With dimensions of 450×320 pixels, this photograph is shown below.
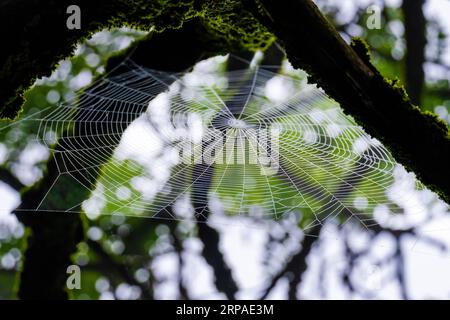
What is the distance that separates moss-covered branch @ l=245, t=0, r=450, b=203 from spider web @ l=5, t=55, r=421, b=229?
5.84 ft

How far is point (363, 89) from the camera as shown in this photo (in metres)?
1.94

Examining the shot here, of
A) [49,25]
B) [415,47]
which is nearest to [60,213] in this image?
[49,25]

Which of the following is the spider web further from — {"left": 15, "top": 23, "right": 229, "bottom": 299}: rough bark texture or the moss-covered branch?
the moss-covered branch

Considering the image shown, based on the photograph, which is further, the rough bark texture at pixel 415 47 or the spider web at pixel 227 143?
the rough bark texture at pixel 415 47

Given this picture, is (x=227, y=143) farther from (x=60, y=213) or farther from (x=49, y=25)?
(x=49, y=25)

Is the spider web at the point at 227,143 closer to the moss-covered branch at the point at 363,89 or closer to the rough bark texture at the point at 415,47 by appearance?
the rough bark texture at the point at 415,47

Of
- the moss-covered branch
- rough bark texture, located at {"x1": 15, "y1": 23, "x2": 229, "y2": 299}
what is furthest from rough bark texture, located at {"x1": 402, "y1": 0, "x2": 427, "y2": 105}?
the moss-covered branch

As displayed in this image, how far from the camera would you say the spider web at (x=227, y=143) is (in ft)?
12.8

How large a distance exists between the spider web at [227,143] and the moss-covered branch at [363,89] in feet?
5.84

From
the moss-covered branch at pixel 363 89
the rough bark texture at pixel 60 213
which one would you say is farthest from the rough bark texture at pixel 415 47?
the moss-covered branch at pixel 363 89

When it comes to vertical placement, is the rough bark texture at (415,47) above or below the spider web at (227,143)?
above

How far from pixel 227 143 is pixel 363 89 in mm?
2671
